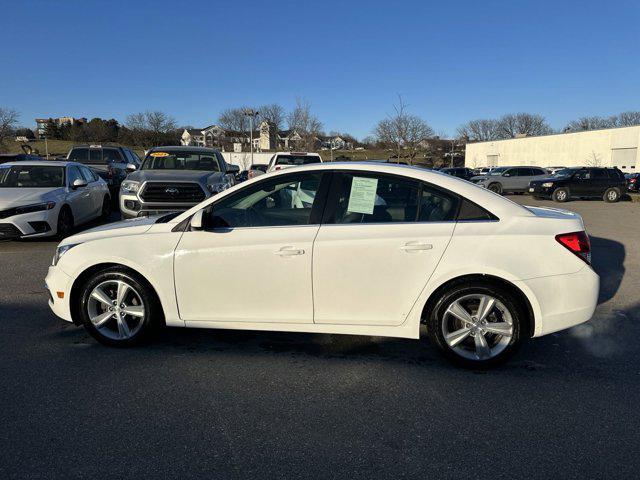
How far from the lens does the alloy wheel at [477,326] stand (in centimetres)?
359

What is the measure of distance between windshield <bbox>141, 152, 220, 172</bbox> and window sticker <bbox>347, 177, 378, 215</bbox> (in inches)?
277


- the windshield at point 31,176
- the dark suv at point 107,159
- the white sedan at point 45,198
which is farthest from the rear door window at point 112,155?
the windshield at point 31,176

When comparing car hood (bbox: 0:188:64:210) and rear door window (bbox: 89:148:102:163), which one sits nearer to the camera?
car hood (bbox: 0:188:64:210)

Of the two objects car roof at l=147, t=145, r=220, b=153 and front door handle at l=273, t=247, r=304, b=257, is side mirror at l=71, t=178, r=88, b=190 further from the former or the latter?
front door handle at l=273, t=247, r=304, b=257

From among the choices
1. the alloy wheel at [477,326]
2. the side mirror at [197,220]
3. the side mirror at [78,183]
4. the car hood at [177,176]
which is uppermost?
the car hood at [177,176]

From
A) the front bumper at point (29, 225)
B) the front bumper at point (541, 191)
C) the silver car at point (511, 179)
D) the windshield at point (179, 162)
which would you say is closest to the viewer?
the front bumper at point (29, 225)

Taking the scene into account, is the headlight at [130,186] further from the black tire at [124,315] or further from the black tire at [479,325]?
the black tire at [479,325]

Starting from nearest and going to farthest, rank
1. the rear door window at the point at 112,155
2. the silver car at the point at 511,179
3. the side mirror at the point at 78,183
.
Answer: the side mirror at the point at 78,183, the rear door window at the point at 112,155, the silver car at the point at 511,179

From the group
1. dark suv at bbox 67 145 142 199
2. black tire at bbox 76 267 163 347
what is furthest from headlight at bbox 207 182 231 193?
dark suv at bbox 67 145 142 199

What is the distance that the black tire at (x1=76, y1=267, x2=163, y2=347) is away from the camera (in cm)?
392

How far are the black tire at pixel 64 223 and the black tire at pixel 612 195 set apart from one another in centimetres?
2183

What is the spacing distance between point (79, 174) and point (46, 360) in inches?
302

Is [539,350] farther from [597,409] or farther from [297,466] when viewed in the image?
[297,466]

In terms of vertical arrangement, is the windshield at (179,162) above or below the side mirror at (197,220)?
above
